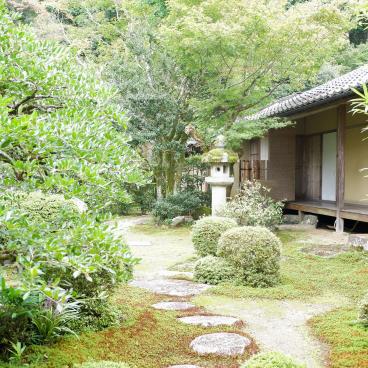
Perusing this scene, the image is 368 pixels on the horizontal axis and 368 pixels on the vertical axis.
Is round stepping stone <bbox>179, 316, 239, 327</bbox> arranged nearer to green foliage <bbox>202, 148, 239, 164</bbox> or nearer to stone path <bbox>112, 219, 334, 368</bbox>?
stone path <bbox>112, 219, 334, 368</bbox>

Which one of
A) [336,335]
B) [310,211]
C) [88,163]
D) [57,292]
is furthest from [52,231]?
[310,211]

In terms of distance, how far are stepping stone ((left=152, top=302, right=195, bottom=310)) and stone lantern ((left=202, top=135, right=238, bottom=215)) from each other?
243 inches

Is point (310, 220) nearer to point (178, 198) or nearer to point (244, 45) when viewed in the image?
point (178, 198)

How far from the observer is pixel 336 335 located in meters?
4.50

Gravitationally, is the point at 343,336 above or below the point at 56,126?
below

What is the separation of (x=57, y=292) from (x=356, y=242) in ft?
27.0

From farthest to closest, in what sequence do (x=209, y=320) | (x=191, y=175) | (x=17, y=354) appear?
(x=191, y=175) < (x=209, y=320) < (x=17, y=354)

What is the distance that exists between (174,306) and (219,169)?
22.3 feet

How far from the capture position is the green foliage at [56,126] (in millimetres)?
2117

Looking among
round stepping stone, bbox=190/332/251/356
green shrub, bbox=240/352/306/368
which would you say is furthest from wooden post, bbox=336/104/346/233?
green shrub, bbox=240/352/306/368

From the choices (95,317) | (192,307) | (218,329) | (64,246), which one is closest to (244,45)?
(192,307)

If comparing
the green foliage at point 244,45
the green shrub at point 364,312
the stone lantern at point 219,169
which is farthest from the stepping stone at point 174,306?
the green foliage at point 244,45

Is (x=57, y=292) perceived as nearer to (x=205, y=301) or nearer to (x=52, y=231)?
(x=52, y=231)

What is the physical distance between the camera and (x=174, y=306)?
548cm
